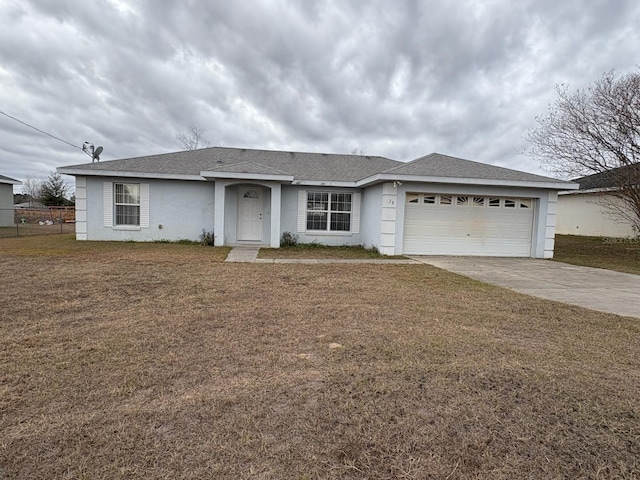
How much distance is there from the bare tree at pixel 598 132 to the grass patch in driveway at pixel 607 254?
2191 mm

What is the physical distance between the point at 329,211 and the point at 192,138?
79.2 ft

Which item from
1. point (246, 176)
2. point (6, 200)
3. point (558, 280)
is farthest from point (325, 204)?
point (6, 200)

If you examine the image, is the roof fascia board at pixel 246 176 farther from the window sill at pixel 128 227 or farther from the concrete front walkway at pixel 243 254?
the window sill at pixel 128 227

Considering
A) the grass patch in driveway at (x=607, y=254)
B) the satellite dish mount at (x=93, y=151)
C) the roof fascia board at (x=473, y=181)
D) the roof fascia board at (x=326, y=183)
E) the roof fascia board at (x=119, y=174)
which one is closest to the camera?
the grass patch in driveway at (x=607, y=254)

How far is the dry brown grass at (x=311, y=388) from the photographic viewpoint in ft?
6.64

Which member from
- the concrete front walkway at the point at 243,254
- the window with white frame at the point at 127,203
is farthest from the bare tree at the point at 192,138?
the concrete front walkway at the point at 243,254

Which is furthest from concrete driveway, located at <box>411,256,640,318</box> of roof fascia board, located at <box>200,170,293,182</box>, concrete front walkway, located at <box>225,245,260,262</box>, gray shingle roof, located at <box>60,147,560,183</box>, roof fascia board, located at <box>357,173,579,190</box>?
roof fascia board, located at <box>200,170,293,182</box>

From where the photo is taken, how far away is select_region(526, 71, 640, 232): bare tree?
13.9 metres

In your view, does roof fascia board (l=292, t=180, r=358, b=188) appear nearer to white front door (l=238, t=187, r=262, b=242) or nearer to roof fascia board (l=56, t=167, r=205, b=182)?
white front door (l=238, t=187, r=262, b=242)

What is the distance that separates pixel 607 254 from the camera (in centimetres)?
1484

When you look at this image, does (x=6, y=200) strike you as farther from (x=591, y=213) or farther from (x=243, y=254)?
(x=591, y=213)

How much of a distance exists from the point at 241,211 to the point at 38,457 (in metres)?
13.0

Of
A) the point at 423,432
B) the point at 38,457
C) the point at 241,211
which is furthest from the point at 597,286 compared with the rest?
the point at 241,211

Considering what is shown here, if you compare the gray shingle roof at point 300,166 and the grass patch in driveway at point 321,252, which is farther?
the gray shingle roof at point 300,166
